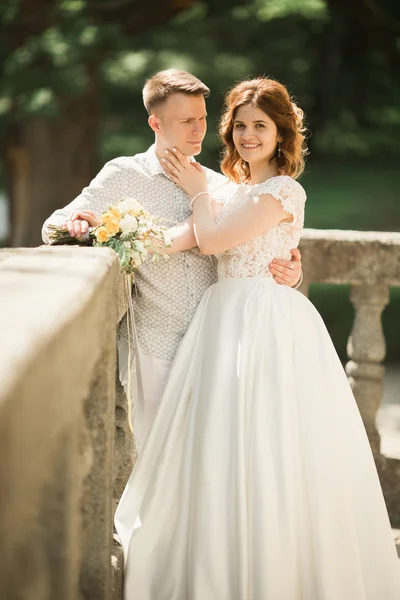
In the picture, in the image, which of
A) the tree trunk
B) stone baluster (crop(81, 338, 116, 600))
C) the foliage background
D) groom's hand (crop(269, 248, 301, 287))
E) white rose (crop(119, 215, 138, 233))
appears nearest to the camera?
stone baluster (crop(81, 338, 116, 600))

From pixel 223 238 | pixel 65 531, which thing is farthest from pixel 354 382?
pixel 65 531

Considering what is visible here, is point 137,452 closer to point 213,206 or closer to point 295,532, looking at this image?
point 295,532

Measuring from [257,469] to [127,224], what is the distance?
0.89 metres

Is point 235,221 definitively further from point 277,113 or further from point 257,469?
point 257,469

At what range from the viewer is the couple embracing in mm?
2967

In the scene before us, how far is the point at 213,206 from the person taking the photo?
338 cm

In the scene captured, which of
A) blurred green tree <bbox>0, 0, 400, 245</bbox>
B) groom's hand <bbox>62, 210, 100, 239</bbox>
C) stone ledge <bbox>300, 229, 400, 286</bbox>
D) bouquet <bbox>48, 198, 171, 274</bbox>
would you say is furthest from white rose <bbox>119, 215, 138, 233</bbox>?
blurred green tree <bbox>0, 0, 400, 245</bbox>

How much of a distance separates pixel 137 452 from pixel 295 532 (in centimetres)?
76

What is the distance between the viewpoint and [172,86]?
11.0ft

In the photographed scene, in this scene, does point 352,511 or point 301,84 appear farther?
point 301,84

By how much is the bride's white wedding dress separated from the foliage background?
5.29m

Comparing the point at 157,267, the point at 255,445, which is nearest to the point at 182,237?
the point at 157,267

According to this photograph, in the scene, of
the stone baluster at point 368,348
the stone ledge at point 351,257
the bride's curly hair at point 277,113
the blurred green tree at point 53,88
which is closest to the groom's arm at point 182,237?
the bride's curly hair at point 277,113

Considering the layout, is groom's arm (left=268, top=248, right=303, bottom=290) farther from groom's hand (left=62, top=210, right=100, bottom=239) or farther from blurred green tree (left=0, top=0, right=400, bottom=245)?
blurred green tree (left=0, top=0, right=400, bottom=245)
